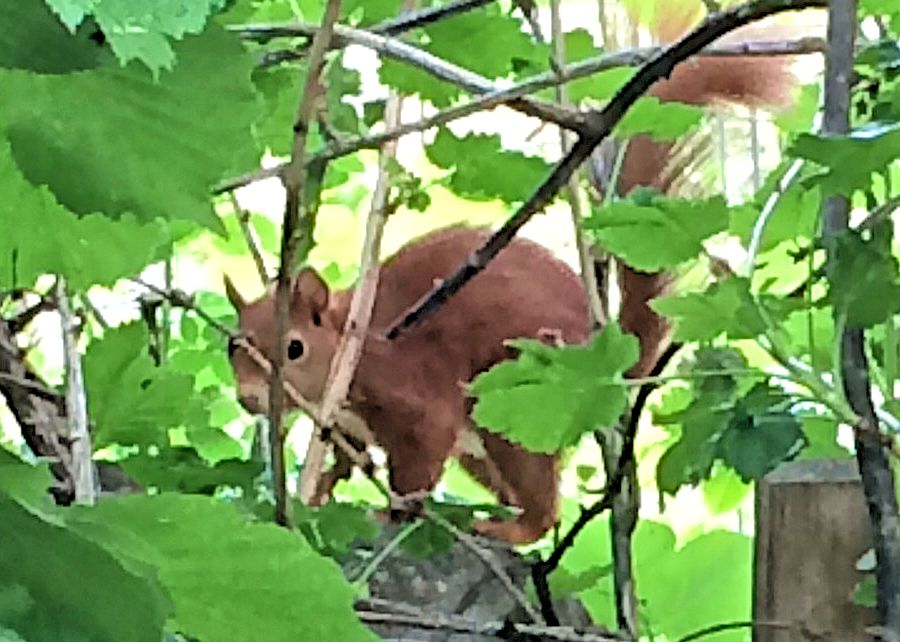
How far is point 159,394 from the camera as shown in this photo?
18.9 inches

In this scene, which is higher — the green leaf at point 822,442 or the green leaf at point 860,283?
the green leaf at point 860,283

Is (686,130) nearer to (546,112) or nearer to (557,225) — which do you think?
(546,112)

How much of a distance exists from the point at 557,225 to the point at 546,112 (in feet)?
2.88

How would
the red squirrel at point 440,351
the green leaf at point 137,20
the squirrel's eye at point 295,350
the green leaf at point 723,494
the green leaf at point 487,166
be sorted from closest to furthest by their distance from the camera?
the green leaf at point 137,20
the green leaf at point 487,166
the green leaf at point 723,494
the red squirrel at point 440,351
the squirrel's eye at point 295,350

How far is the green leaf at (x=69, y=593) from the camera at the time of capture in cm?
16

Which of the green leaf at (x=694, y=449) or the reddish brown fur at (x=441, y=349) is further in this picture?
the reddish brown fur at (x=441, y=349)

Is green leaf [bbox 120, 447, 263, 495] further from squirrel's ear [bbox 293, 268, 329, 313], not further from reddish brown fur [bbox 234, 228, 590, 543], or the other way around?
squirrel's ear [bbox 293, 268, 329, 313]

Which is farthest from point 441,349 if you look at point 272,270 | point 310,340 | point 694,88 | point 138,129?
point 138,129

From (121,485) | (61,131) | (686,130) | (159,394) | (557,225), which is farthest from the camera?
(557,225)

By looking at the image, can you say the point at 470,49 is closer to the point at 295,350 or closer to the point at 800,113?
the point at 800,113

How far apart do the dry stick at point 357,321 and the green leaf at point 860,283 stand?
0.26 metres

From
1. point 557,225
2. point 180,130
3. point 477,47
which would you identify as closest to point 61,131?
point 180,130

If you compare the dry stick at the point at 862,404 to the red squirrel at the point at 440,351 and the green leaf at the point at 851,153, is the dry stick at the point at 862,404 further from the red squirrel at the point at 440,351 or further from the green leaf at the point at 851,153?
the red squirrel at the point at 440,351

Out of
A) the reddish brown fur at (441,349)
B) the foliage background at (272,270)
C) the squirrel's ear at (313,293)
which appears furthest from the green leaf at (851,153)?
the squirrel's ear at (313,293)
